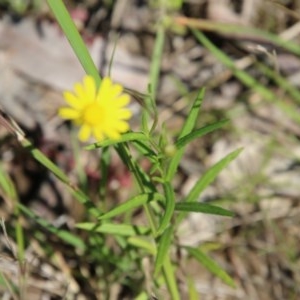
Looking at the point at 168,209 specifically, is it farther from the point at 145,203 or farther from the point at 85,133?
the point at 85,133

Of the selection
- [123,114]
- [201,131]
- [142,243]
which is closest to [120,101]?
[123,114]

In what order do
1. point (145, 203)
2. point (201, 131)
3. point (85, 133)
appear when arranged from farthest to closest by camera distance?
point (145, 203) < point (201, 131) < point (85, 133)

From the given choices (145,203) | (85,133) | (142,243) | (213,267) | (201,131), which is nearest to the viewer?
(85,133)

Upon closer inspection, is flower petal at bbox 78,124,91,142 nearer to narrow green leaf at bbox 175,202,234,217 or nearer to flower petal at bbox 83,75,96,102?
flower petal at bbox 83,75,96,102

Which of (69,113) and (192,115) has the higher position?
(192,115)

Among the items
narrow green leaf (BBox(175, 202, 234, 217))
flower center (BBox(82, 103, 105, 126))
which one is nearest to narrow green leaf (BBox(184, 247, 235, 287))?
narrow green leaf (BBox(175, 202, 234, 217))

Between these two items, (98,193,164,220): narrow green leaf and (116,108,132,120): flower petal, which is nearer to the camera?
(116,108,132,120): flower petal
